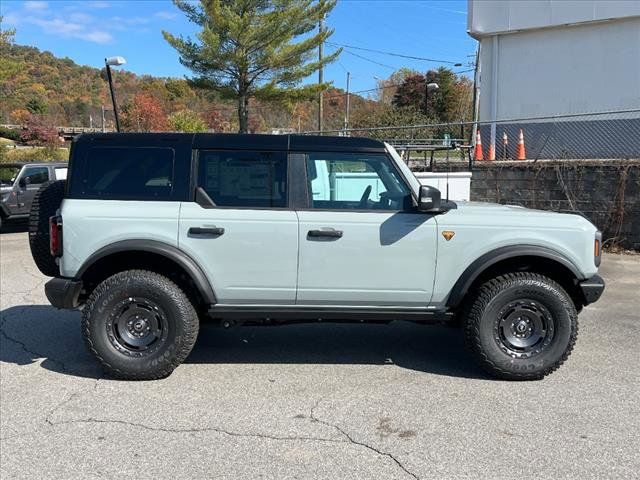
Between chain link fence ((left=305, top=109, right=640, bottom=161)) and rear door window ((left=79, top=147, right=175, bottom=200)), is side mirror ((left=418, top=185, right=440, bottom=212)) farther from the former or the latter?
chain link fence ((left=305, top=109, right=640, bottom=161))

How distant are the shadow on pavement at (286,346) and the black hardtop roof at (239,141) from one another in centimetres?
154

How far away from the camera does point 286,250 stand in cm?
442

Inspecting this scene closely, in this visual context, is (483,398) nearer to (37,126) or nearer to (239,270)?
(239,270)

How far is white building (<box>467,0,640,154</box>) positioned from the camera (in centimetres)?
1457

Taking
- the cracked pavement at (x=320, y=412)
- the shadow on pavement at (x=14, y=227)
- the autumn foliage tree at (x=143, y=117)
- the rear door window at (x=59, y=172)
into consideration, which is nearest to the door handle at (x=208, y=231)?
the cracked pavement at (x=320, y=412)

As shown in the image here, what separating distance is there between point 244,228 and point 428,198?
1379 millimetres

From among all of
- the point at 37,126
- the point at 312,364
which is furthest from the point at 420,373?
the point at 37,126

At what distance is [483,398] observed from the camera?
4148mm

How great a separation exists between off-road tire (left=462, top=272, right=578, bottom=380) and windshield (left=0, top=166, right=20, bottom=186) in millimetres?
13118

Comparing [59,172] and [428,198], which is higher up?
[59,172]

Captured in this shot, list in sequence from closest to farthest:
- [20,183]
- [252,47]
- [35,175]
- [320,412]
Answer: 1. [320,412]
2. [20,183]
3. [35,175]
4. [252,47]

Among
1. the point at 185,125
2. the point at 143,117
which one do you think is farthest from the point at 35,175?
the point at 143,117

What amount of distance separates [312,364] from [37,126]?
47.5 metres

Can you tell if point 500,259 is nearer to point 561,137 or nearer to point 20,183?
point 561,137
